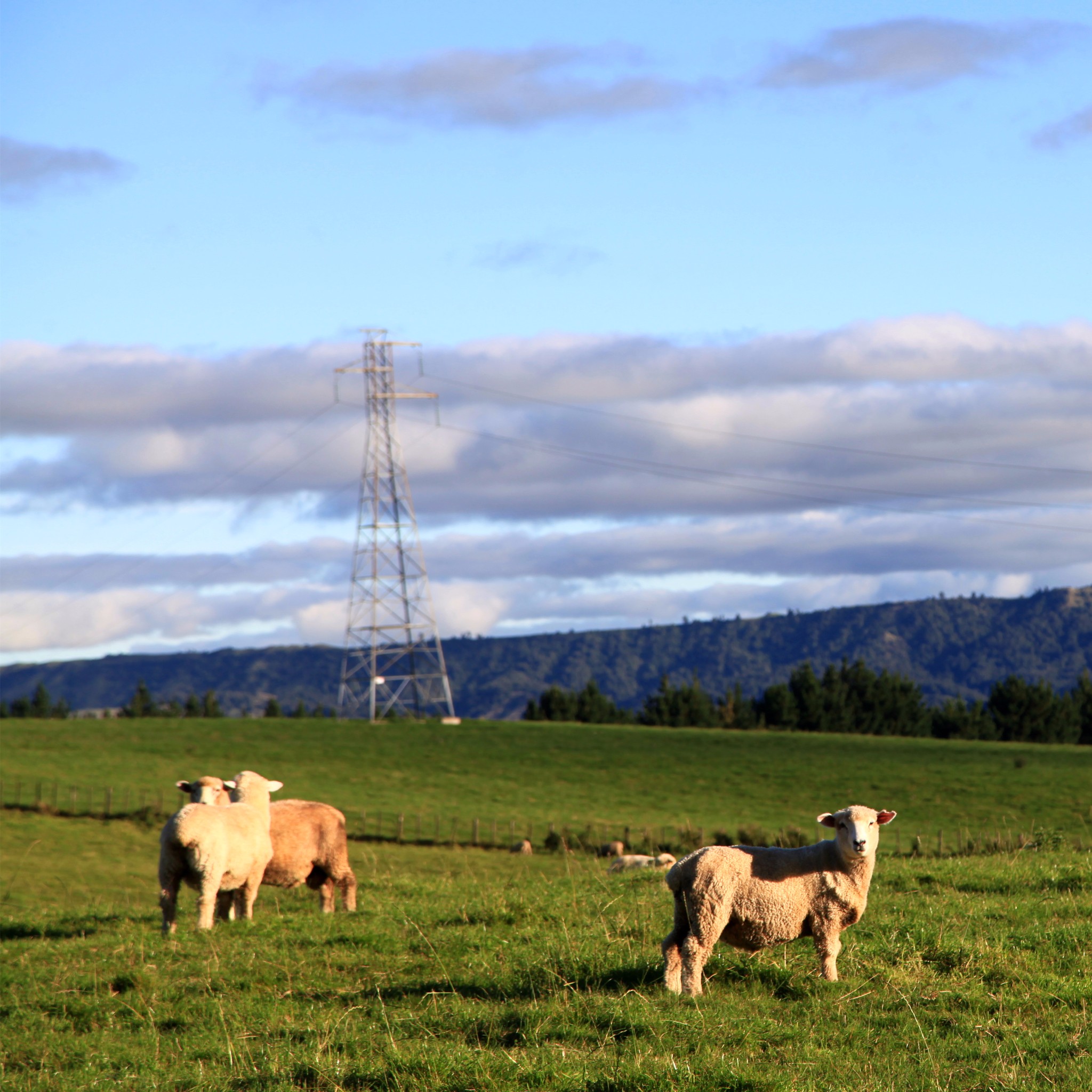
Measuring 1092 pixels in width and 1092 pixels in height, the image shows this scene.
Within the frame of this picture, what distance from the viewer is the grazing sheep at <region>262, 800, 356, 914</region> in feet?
68.5

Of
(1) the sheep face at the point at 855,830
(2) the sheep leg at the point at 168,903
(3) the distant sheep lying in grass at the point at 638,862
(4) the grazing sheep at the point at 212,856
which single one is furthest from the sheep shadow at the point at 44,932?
(3) the distant sheep lying in grass at the point at 638,862

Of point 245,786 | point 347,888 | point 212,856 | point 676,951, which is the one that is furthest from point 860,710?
point 676,951

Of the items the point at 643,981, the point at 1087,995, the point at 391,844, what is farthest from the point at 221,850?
the point at 391,844

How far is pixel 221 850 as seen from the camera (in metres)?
18.8

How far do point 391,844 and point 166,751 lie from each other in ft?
126

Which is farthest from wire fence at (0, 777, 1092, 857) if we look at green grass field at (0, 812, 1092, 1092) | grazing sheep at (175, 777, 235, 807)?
green grass field at (0, 812, 1092, 1092)

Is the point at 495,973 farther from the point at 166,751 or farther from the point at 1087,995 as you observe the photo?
the point at 166,751

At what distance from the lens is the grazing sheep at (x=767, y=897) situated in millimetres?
12273

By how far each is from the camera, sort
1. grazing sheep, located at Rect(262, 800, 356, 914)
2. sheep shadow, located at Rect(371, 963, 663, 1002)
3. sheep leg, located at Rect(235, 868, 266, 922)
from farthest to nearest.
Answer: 1. grazing sheep, located at Rect(262, 800, 356, 914)
2. sheep leg, located at Rect(235, 868, 266, 922)
3. sheep shadow, located at Rect(371, 963, 663, 1002)

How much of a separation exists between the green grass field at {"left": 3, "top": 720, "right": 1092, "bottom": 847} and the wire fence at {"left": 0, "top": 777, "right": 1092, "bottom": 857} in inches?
15.0

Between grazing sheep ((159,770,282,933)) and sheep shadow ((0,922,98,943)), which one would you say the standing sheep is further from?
sheep shadow ((0,922,98,943))

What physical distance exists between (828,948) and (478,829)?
43953 mm

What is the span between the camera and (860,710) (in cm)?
16288

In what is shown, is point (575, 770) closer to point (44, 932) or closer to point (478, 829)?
A: point (478, 829)
